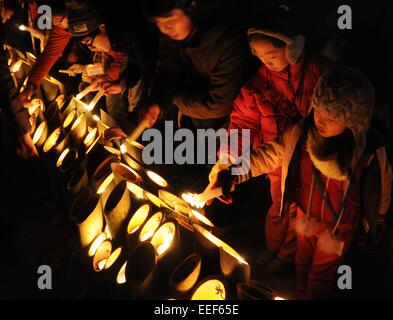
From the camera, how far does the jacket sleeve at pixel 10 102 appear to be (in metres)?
3.37

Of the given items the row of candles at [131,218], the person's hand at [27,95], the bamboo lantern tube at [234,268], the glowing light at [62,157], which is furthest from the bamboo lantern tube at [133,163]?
the person's hand at [27,95]

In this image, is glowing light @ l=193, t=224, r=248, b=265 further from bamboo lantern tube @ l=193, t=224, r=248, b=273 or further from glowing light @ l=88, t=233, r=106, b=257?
glowing light @ l=88, t=233, r=106, b=257

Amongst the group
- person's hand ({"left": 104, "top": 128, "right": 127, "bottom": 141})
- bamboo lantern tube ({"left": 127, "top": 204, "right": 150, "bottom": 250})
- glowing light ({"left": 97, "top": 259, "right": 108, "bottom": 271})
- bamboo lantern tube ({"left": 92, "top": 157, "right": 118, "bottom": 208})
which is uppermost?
person's hand ({"left": 104, "top": 128, "right": 127, "bottom": 141})

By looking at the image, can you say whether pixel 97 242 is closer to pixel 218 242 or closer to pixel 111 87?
pixel 218 242

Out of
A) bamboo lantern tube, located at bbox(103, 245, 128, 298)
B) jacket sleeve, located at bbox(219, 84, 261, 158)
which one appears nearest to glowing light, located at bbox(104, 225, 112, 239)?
bamboo lantern tube, located at bbox(103, 245, 128, 298)

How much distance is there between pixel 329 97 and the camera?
196cm

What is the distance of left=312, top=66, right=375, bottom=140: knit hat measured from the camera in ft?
6.29

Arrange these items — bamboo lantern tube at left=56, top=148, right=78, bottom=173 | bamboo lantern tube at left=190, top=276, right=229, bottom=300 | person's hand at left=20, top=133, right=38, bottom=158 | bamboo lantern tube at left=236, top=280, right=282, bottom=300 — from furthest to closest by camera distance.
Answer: person's hand at left=20, top=133, right=38, bottom=158 → bamboo lantern tube at left=56, top=148, right=78, bottom=173 → bamboo lantern tube at left=190, top=276, right=229, bottom=300 → bamboo lantern tube at left=236, top=280, right=282, bottom=300

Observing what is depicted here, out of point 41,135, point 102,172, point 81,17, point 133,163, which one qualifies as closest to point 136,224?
point 133,163

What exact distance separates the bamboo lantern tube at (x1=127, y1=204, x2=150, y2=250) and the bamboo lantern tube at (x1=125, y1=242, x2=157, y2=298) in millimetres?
176

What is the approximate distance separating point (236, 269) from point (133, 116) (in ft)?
6.36

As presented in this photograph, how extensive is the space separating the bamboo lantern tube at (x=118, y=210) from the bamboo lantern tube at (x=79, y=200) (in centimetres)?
22
